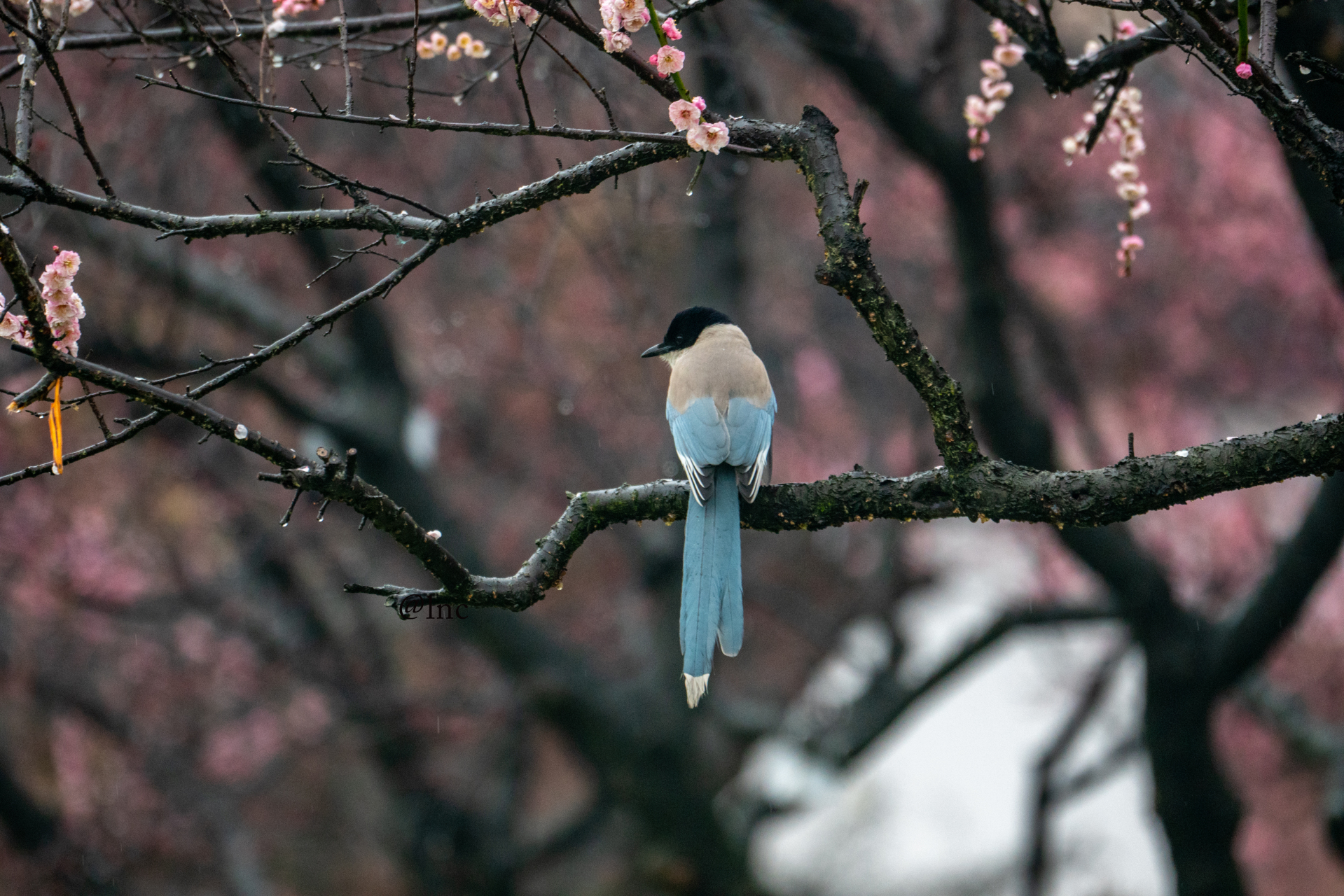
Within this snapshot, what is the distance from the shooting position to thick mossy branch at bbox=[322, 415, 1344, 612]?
2.24 metres

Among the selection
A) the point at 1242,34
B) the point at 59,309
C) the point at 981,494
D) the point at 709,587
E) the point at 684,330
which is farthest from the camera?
the point at 684,330

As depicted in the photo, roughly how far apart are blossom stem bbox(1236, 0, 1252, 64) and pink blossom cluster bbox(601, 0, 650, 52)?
39.9 inches

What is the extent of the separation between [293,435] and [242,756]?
8.90 ft

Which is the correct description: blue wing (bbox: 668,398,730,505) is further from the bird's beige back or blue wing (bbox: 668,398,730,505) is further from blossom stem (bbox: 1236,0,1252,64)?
blossom stem (bbox: 1236,0,1252,64)

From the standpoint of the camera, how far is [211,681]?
31.1 ft

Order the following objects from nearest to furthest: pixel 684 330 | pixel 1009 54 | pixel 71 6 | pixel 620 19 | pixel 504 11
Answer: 1. pixel 620 19
2. pixel 504 11
3. pixel 71 6
4. pixel 1009 54
5. pixel 684 330

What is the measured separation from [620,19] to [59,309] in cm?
116

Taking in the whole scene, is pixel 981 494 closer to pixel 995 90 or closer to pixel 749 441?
pixel 749 441

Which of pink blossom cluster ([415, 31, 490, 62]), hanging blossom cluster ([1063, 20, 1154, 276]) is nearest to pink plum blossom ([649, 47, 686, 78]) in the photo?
pink blossom cluster ([415, 31, 490, 62])

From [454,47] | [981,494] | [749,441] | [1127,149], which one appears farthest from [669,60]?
[1127,149]

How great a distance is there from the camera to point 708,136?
215 cm

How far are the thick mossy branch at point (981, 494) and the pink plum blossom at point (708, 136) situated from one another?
34.3 inches

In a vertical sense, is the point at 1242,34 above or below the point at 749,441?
below

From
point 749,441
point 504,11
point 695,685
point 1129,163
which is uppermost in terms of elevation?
point 1129,163
